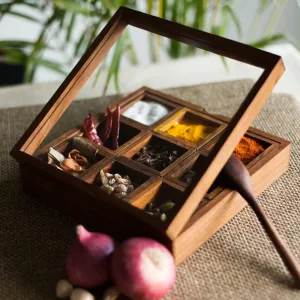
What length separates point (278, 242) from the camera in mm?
821

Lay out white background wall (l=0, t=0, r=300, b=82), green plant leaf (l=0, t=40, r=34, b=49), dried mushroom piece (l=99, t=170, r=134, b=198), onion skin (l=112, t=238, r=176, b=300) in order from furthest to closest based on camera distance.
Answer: white background wall (l=0, t=0, r=300, b=82), green plant leaf (l=0, t=40, r=34, b=49), dried mushroom piece (l=99, t=170, r=134, b=198), onion skin (l=112, t=238, r=176, b=300)

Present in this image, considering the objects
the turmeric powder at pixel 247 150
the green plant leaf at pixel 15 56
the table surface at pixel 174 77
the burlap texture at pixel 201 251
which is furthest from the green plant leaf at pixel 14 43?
the turmeric powder at pixel 247 150

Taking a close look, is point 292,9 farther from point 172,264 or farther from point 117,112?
point 172,264

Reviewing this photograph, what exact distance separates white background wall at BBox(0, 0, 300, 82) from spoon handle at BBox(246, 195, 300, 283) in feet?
→ 3.43

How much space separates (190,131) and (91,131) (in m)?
0.17

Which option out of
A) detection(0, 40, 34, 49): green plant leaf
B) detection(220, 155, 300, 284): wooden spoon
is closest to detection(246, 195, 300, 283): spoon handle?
detection(220, 155, 300, 284): wooden spoon

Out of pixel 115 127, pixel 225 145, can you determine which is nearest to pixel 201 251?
pixel 225 145

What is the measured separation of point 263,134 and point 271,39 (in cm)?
56

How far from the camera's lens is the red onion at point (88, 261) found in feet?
2.50

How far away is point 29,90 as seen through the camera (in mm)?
1388

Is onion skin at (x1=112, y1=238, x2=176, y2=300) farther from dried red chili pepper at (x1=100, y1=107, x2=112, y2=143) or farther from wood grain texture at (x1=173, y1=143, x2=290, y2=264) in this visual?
dried red chili pepper at (x1=100, y1=107, x2=112, y2=143)

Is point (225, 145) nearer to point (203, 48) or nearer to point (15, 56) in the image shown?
point (203, 48)

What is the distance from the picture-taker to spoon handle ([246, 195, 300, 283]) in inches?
31.4

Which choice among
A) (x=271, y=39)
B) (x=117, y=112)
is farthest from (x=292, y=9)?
(x=117, y=112)
